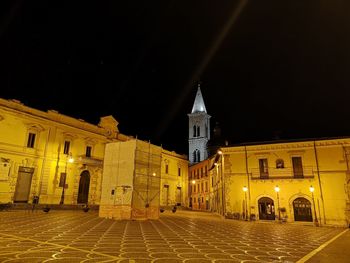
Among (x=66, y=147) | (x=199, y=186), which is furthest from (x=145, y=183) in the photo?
(x=199, y=186)

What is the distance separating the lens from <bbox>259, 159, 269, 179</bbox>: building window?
2800 centimetres

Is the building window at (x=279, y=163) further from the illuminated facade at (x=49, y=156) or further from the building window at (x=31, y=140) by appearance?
the building window at (x=31, y=140)

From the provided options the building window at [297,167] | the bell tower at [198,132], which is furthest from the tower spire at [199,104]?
the building window at [297,167]

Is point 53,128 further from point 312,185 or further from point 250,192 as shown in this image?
point 312,185

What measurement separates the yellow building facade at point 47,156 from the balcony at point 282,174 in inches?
858

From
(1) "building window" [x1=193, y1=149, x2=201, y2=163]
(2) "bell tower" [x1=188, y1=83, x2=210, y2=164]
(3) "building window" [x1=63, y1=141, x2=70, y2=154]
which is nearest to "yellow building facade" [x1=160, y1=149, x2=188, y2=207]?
(1) "building window" [x1=193, y1=149, x2=201, y2=163]

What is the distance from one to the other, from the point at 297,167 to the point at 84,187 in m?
27.3

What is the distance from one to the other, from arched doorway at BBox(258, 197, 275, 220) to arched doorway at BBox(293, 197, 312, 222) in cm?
219

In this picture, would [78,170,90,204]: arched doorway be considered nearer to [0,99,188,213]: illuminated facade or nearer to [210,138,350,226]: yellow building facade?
[0,99,188,213]: illuminated facade

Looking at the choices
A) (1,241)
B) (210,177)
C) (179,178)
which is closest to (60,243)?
(1,241)

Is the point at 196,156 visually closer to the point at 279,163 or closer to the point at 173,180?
the point at 173,180

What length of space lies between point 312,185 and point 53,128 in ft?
101

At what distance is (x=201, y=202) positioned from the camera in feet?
177

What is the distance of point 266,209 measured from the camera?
89.4 ft
